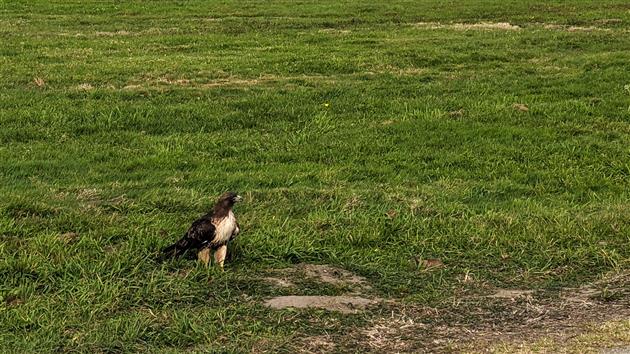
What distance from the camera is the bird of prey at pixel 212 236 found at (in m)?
4.96

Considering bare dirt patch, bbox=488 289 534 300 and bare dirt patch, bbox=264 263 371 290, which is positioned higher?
bare dirt patch, bbox=264 263 371 290

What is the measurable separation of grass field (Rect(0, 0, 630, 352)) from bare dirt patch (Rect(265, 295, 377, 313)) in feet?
0.31

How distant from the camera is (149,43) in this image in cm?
1727

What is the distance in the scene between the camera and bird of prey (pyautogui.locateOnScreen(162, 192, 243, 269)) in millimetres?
4961

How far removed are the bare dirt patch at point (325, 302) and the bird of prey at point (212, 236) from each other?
53 cm

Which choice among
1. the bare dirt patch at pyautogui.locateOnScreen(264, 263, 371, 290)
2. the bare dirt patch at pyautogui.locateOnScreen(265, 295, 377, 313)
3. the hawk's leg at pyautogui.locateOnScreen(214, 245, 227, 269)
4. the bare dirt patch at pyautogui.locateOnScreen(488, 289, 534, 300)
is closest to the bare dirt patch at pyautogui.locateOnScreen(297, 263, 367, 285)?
the bare dirt patch at pyautogui.locateOnScreen(264, 263, 371, 290)

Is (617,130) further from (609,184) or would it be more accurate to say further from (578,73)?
(578,73)

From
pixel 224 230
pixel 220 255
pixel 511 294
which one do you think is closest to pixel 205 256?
pixel 220 255

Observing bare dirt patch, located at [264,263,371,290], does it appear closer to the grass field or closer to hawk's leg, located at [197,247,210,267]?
the grass field

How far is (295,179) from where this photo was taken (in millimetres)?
7531

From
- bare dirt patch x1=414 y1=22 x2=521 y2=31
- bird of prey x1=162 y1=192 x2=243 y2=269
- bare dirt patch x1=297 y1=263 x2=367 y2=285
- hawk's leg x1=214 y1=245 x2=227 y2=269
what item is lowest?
bare dirt patch x1=297 y1=263 x2=367 y2=285

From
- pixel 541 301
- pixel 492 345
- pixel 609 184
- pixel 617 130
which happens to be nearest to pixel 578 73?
pixel 617 130

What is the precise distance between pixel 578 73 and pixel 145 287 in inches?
400

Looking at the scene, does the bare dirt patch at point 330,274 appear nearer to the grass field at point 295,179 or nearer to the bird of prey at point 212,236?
the grass field at point 295,179
